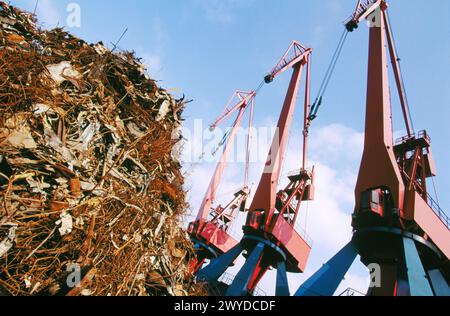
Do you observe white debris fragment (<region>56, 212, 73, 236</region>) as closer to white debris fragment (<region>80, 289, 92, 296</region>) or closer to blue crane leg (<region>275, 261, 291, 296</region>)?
white debris fragment (<region>80, 289, 92, 296</region>)

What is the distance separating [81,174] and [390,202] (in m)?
13.3

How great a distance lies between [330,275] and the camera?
1493 centimetres

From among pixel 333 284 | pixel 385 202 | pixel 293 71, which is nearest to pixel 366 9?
pixel 293 71

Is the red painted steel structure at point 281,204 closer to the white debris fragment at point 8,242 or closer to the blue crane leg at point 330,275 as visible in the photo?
the blue crane leg at point 330,275

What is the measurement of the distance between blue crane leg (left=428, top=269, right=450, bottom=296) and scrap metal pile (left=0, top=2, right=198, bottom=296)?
41.4 feet

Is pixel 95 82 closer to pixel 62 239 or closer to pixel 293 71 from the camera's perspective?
pixel 62 239

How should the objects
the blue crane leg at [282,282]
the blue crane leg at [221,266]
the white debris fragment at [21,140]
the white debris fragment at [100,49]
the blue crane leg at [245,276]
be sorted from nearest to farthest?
the white debris fragment at [21,140], the white debris fragment at [100,49], the blue crane leg at [282,282], the blue crane leg at [245,276], the blue crane leg at [221,266]

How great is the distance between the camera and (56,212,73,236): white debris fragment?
453 centimetres

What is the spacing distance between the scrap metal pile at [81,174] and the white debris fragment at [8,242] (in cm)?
1

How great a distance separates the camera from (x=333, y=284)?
47.6 feet

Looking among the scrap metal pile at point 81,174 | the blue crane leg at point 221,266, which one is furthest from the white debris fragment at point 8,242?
the blue crane leg at point 221,266

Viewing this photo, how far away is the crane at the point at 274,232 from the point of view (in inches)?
719

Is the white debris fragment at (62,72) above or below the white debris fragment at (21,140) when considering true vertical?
above

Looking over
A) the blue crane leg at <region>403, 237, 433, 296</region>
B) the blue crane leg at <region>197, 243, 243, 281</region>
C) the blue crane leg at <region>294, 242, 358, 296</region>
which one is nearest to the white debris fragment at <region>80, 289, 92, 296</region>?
the blue crane leg at <region>294, 242, 358, 296</region>
